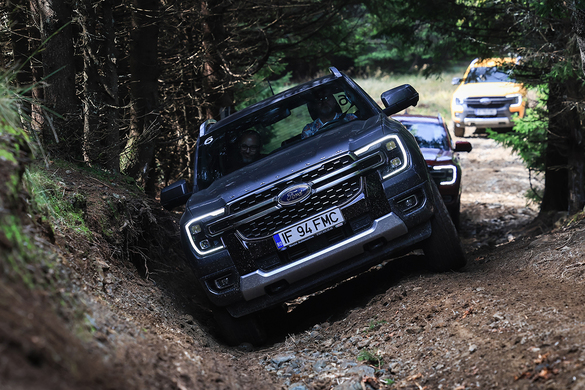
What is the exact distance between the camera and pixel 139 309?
4.41 metres

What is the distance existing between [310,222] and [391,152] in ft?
2.85

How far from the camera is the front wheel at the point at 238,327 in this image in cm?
491

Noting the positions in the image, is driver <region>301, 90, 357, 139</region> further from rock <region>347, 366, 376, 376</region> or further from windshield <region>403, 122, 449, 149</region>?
windshield <region>403, 122, 449, 149</region>

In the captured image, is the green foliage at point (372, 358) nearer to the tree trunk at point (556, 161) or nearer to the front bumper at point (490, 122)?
the tree trunk at point (556, 161)

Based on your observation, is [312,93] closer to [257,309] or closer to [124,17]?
[257,309]

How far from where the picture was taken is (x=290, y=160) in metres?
4.79

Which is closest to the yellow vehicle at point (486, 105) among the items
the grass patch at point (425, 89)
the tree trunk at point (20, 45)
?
the grass patch at point (425, 89)

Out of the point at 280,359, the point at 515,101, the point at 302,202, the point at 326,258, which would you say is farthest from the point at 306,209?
the point at 515,101

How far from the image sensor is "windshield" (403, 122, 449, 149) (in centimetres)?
1017

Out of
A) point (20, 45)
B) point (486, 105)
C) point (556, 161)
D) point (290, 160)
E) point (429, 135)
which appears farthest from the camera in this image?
point (486, 105)

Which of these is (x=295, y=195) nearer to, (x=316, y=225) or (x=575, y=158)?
(x=316, y=225)

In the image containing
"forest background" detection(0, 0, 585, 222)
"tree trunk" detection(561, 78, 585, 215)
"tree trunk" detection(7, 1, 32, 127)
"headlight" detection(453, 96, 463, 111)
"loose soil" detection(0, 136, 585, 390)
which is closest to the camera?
"loose soil" detection(0, 136, 585, 390)

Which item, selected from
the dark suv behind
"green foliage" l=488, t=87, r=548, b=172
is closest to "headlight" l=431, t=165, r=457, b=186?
"green foliage" l=488, t=87, r=548, b=172

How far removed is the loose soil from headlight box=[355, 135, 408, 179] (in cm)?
106
